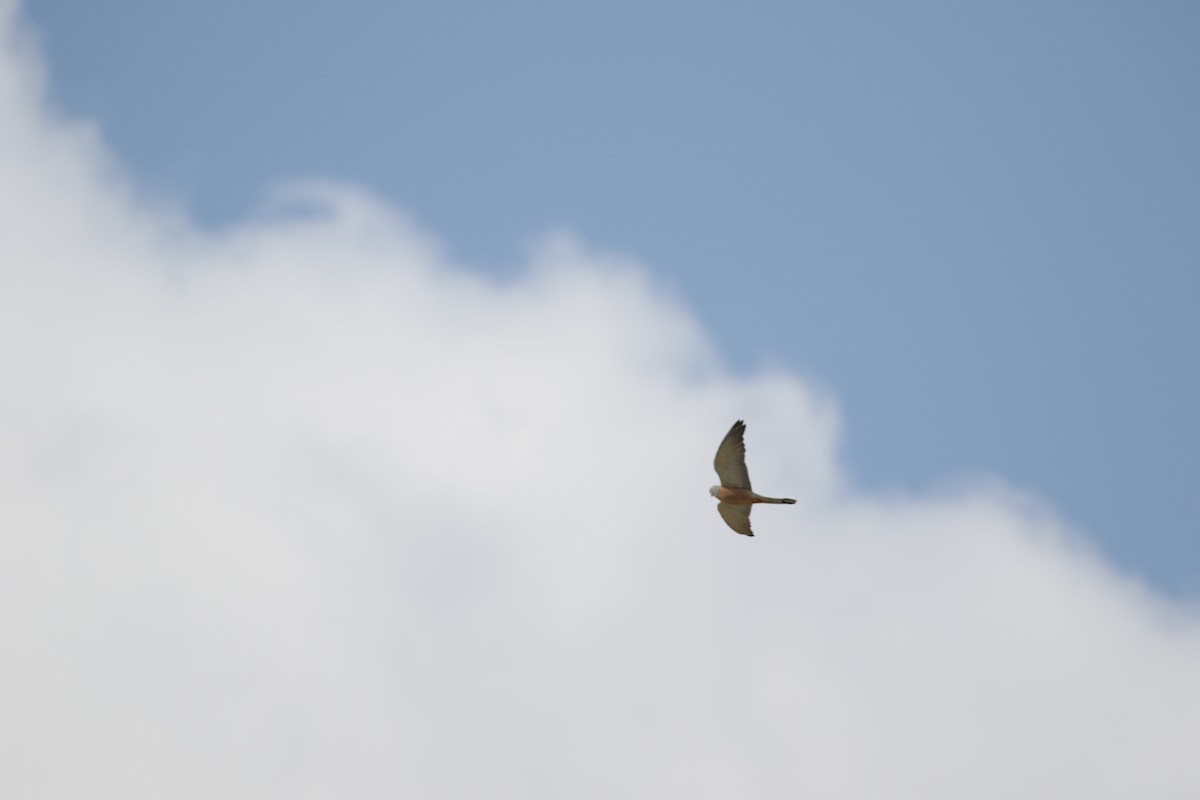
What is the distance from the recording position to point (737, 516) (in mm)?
42344

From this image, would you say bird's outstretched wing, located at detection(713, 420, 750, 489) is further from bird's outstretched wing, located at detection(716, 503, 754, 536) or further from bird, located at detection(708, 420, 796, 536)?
bird's outstretched wing, located at detection(716, 503, 754, 536)

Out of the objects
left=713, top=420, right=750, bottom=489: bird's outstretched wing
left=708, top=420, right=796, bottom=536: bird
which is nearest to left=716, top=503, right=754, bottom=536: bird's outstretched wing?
left=708, top=420, right=796, bottom=536: bird

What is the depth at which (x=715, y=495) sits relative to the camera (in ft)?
135

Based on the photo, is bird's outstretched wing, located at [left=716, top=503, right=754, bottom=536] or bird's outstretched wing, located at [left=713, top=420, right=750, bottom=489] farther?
bird's outstretched wing, located at [left=716, top=503, right=754, bottom=536]

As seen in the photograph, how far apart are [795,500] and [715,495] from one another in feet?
9.18

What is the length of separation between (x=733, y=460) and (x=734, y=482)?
984 millimetres

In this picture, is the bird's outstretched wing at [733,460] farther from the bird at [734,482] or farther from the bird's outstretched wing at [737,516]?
the bird's outstretched wing at [737,516]

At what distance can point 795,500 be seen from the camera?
40.6 m

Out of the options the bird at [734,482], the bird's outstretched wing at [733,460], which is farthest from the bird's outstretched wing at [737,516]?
the bird's outstretched wing at [733,460]

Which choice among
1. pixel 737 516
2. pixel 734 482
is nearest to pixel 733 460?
pixel 734 482

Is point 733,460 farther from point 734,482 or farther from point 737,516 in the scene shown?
point 737,516

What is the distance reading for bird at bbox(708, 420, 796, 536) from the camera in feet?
131

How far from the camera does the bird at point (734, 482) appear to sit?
3988 cm

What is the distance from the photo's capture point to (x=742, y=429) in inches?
1561
